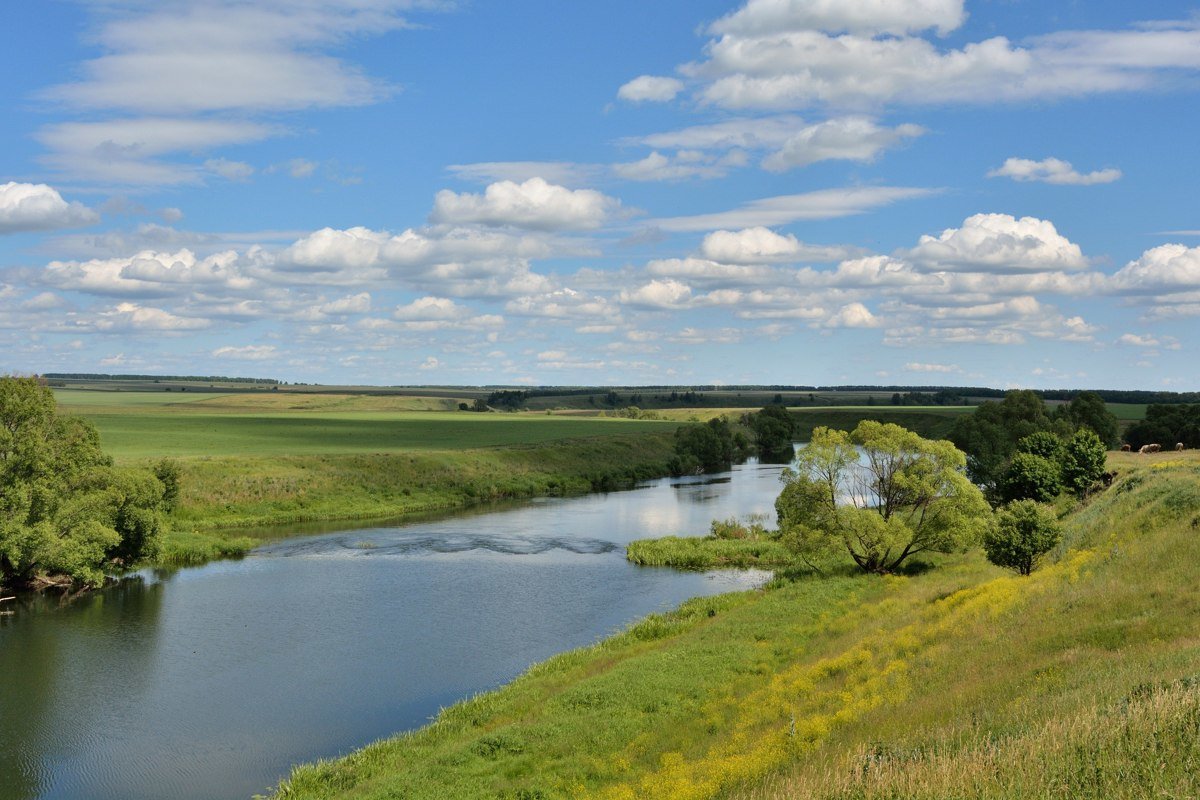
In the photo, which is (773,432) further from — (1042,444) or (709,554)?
(709,554)

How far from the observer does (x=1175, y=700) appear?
1105 centimetres

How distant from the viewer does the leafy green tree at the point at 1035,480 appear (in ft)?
179

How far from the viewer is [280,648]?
3522cm

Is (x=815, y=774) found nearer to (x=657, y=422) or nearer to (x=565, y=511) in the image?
(x=565, y=511)

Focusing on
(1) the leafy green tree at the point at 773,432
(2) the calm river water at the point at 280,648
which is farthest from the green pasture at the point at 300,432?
(2) the calm river water at the point at 280,648

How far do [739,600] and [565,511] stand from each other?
36.7m

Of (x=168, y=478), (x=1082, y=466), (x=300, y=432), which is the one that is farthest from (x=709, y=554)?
(x=300, y=432)

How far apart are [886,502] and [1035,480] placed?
607 inches

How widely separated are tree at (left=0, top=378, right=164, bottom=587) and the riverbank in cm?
386

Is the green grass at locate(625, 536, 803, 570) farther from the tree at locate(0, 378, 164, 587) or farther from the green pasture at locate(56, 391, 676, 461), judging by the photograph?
the green pasture at locate(56, 391, 676, 461)

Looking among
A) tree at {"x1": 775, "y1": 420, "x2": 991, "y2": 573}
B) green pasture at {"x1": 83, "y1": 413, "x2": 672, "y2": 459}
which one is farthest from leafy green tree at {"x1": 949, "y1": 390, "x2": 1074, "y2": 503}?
green pasture at {"x1": 83, "y1": 413, "x2": 672, "y2": 459}

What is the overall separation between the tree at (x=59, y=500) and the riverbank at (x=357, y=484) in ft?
12.7

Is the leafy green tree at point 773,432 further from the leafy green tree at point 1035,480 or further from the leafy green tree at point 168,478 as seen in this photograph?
the leafy green tree at point 168,478

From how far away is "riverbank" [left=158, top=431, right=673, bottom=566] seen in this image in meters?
64.4
